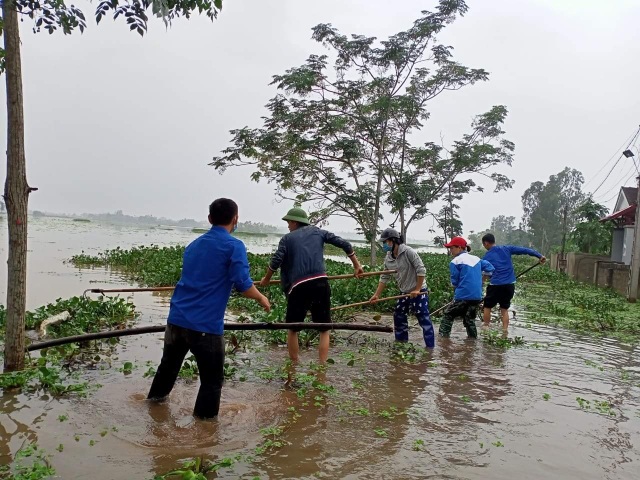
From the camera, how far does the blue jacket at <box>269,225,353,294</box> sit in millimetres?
5746

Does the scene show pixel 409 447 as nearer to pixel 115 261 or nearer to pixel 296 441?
pixel 296 441

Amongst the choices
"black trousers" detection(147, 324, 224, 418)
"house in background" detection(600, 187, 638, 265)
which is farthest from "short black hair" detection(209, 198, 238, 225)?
"house in background" detection(600, 187, 638, 265)

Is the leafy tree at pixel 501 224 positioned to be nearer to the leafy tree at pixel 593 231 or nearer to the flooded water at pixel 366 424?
the leafy tree at pixel 593 231

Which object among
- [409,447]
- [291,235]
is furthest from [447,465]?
[291,235]

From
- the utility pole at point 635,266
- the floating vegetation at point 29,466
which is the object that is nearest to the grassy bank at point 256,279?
the floating vegetation at point 29,466

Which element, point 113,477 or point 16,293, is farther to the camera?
point 16,293

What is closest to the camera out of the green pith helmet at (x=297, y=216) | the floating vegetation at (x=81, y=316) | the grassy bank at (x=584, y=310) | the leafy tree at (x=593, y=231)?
the green pith helmet at (x=297, y=216)

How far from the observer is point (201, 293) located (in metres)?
4.06

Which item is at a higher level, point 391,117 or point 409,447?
point 391,117

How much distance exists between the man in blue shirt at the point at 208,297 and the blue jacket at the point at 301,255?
162 centimetres

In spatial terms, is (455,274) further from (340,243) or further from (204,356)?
(204,356)

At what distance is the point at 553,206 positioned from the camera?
195 ft

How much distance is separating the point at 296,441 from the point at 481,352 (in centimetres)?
432

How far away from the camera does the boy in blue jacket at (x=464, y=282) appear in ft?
26.2
